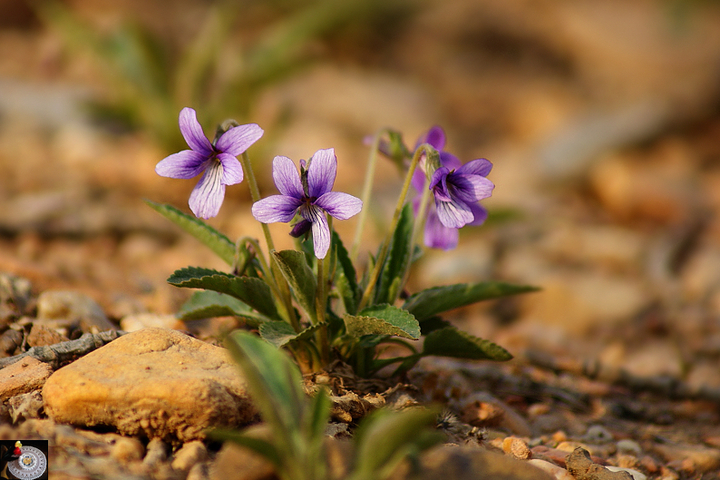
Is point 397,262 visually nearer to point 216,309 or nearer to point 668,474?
point 216,309

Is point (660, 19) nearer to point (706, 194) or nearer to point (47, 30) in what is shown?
point (706, 194)

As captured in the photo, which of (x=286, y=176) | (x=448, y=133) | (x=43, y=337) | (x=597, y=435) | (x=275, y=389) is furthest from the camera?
(x=448, y=133)

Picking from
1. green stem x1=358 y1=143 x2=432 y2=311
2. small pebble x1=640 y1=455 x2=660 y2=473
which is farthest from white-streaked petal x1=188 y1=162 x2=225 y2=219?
small pebble x1=640 y1=455 x2=660 y2=473

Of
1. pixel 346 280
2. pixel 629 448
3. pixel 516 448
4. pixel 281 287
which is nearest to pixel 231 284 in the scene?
pixel 281 287

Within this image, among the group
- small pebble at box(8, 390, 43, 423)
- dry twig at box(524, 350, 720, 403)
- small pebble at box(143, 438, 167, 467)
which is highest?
dry twig at box(524, 350, 720, 403)

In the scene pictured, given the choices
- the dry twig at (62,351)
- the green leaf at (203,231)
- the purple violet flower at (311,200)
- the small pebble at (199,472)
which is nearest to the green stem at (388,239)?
the purple violet flower at (311,200)

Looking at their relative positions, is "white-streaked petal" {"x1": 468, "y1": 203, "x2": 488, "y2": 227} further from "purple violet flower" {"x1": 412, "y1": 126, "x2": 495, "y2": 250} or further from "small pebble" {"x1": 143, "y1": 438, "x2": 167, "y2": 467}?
"small pebble" {"x1": 143, "y1": 438, "x2": 167, "y2": 467}

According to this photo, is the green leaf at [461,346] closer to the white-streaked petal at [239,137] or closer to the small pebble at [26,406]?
the white-streaked petal at [239,137]
